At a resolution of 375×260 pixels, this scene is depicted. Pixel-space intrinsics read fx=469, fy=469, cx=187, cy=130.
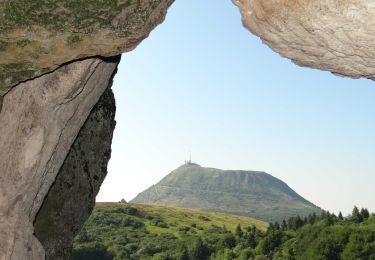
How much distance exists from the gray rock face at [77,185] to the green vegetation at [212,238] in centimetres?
5694

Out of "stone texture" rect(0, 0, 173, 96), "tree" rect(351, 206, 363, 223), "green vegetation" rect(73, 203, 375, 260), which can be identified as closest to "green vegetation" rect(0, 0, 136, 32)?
"stone texture" rect(0, 0, 173, 96)

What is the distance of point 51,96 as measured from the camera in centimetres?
1208

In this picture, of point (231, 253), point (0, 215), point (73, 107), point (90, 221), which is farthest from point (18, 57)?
point (90, 221)

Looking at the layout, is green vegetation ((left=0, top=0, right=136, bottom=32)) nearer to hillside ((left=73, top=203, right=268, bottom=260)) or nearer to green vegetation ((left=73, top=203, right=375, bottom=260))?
green vegetation ((left=73, top=203, right=375, bottom=260))

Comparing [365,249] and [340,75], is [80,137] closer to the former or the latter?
[340,75]

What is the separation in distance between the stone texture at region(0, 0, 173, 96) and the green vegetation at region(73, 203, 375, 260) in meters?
65.1

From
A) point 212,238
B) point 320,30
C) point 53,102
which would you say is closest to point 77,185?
point 53,102

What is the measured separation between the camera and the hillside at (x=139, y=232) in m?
100

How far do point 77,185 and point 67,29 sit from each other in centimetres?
937

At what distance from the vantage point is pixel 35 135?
1259 centimetres

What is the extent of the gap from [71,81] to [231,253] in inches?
3210

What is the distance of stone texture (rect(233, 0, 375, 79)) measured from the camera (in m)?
6.14

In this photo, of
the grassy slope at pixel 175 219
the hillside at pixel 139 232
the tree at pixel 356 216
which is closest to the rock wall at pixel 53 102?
the tree at pixel 356 216

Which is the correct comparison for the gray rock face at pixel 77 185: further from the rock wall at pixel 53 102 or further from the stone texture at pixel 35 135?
the stone texture at pixel 35 135
